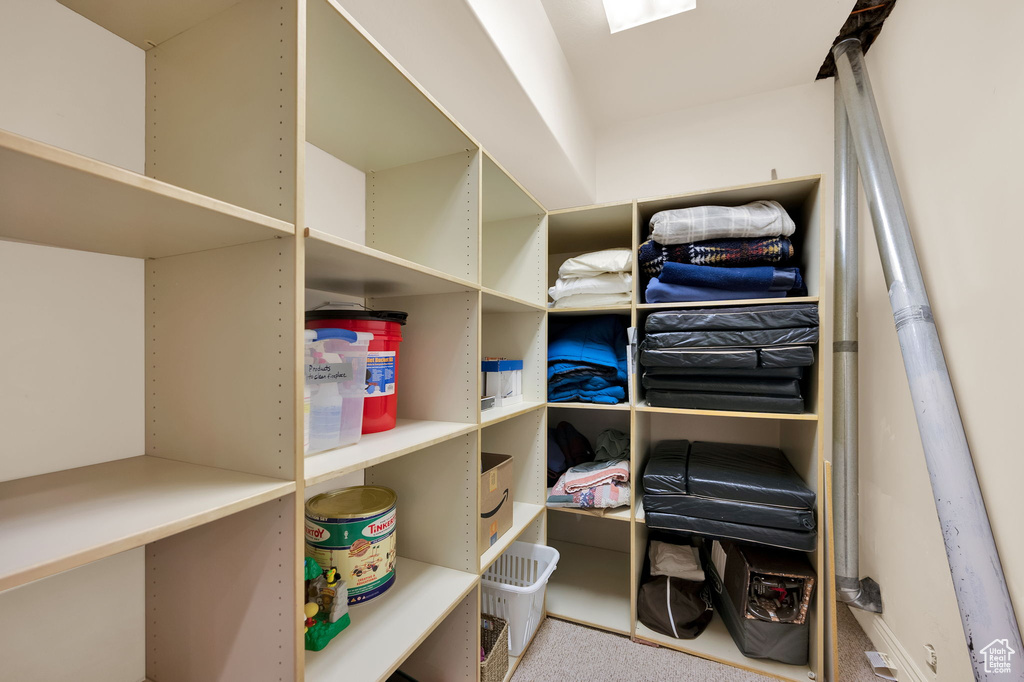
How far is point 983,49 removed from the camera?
116 centimetres

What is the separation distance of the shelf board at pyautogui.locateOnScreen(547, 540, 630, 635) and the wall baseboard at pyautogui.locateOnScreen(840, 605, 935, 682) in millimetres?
961

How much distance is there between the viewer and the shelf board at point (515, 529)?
4.40 feet

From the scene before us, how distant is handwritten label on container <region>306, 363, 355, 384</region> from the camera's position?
0.84 meters

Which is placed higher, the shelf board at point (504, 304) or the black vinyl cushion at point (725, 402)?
the shelf board at point (504, 304)

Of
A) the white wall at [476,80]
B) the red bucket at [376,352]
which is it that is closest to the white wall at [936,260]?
the white wall at [476,80]

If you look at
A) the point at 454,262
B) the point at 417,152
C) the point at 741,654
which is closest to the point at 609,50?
the point at 417,152

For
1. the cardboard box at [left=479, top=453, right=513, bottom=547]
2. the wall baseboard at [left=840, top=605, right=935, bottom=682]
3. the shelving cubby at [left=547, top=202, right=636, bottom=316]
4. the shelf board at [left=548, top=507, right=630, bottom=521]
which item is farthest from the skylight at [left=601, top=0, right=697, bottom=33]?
the wall baseboard at [left=840, top=605, right=935, bottom=682]

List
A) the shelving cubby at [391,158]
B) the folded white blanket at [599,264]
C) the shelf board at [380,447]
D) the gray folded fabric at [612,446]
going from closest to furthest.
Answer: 1. the shelf board at [380,447]
2. the shelving cubby at [391,158]
3. the folded white blanket at [599,264]
4. the gray folded fabric at [612,446]

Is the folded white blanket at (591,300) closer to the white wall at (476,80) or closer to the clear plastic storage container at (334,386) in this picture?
the white wall at (476,80)

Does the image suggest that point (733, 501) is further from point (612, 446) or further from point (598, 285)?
point (598, 285)

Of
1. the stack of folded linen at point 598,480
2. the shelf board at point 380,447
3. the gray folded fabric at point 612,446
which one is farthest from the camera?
the gray folded fabric at point 612,446

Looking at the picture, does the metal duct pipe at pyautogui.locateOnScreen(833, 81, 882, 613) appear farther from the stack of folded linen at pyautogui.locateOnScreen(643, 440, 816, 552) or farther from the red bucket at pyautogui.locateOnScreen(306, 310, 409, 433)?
the red bucket at pyautogui.locateOnScreen(306, 310, 409, 433)

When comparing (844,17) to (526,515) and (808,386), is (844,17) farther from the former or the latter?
(526,515)

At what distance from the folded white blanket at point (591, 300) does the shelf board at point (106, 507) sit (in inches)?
59.2
